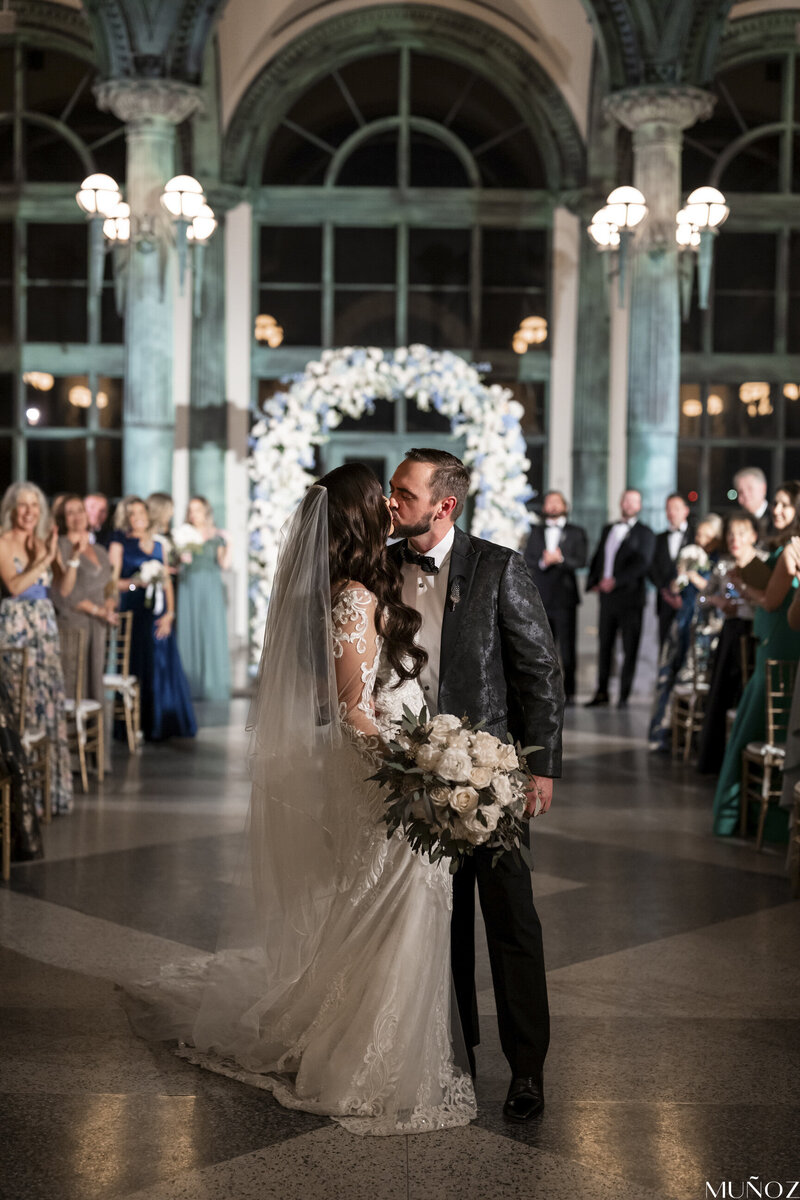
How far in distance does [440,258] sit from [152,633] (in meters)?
7.66

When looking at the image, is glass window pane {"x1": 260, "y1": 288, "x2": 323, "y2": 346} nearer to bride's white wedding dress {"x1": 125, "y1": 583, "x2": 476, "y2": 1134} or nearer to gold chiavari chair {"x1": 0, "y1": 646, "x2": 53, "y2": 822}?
gold chiavari chair {"x1": 0, "y1": 646, "x2": 53, "y2": 822}

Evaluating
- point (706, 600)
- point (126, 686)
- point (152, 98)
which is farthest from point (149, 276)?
point (706, 600)

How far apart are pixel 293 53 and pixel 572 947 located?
1327 centimetres

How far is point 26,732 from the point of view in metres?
6.82

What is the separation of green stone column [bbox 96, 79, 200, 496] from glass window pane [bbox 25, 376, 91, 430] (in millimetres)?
2771

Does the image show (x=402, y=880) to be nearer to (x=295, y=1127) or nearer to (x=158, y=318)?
(x=295, y=1127)

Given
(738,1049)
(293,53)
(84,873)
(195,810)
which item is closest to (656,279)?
(293,53)

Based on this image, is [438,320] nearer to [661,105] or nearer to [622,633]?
[661,105]

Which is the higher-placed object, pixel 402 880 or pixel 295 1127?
pixel 402 880

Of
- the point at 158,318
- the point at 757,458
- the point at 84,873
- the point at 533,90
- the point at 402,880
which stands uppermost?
the point at 533,90

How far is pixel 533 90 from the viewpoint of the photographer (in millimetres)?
15875

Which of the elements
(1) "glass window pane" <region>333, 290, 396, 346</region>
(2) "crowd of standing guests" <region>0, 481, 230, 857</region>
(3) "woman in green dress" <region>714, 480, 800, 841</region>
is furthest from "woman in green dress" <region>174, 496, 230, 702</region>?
(3) "woman in green dress" <region>714, 480, 800, 841</region>

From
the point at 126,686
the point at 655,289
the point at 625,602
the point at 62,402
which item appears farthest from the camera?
the point at 62,402

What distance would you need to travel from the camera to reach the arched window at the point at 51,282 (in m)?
15.8
